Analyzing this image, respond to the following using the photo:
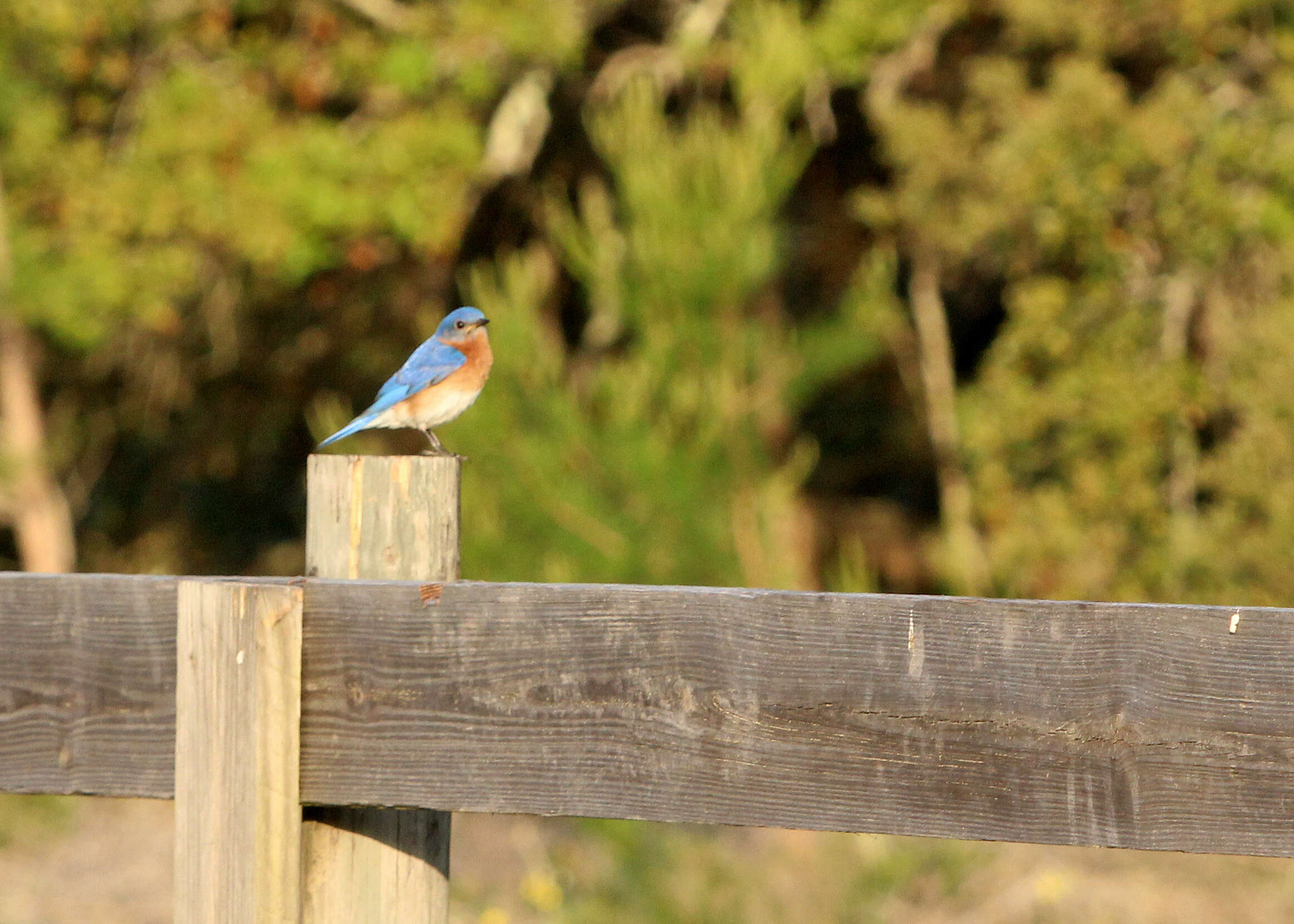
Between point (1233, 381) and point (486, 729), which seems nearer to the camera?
point (486, 729)

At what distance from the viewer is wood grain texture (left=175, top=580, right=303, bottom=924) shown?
81.9 inches

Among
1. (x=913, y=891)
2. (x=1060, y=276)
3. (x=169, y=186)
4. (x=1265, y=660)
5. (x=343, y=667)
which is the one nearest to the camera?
(x=1265, y=660)

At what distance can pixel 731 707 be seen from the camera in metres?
1.97

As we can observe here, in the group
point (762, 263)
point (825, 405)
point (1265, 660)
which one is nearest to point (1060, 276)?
point (762, 263)

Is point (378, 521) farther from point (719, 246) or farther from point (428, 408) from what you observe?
point (719, 246)

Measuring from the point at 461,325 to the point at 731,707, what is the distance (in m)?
3.77

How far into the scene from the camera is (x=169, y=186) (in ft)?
32.0

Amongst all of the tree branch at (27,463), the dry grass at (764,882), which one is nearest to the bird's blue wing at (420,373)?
the dry grass at (764,882)

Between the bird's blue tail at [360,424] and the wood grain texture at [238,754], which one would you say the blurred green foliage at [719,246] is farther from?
the wood grain texture at [238,754]

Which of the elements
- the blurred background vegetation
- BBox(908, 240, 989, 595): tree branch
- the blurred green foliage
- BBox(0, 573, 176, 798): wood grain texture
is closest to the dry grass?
the blurred background vegetation

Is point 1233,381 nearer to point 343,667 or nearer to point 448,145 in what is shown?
point 448,145

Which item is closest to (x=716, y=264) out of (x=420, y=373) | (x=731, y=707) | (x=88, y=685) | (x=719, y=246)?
(x=719, y=246)

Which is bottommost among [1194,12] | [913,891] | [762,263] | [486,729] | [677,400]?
[913,891]

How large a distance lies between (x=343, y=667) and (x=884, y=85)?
8769mm
